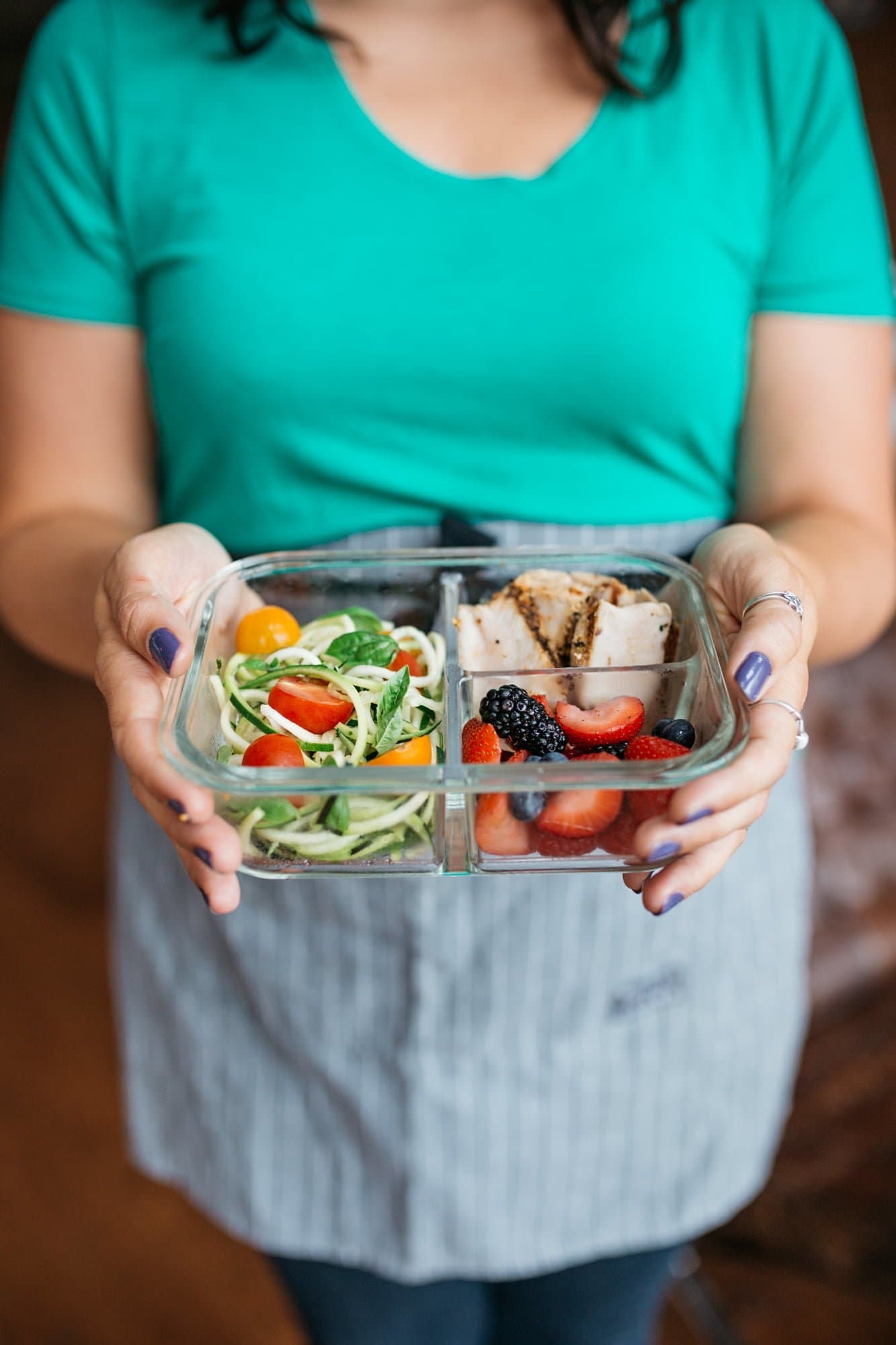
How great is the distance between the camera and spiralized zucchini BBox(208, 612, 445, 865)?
850mm

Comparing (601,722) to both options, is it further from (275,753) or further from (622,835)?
(275,753)

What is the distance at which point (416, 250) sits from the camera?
1.15 meters

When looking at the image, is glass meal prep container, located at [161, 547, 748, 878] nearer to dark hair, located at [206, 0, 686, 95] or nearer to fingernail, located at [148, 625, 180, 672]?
fingernail, located at [148, 625, 180, 672]

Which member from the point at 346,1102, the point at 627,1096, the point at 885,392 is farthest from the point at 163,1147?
the point at 885,392

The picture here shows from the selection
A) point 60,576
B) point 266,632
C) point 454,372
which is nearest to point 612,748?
point 266,632

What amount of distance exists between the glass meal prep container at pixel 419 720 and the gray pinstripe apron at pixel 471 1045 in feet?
0.46

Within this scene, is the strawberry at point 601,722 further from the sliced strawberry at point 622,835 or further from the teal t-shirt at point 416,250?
the teal t-shirt at point 416,250

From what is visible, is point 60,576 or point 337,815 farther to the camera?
point 60,576

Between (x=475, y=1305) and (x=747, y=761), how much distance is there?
983 millimetres

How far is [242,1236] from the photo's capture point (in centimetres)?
142

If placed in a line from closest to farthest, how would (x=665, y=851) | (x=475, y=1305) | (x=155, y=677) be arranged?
(x=665, y=851) → (x=155, y=677) → (x=475, y=1305)

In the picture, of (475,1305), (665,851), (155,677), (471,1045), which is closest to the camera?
(665,851)

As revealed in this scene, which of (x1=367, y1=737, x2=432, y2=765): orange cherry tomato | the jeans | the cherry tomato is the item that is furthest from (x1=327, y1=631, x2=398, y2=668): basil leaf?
the jeans

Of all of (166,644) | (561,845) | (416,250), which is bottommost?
(561,845)
